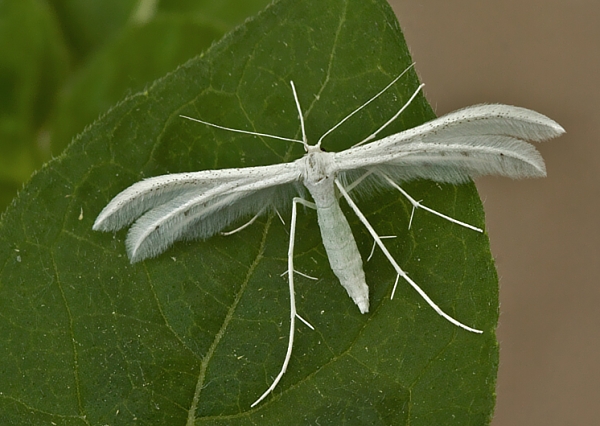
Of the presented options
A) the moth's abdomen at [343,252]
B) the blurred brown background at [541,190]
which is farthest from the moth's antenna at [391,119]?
the blurred brown background at [541,190]

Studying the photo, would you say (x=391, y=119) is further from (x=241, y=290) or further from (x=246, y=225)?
(x=241, y=290)

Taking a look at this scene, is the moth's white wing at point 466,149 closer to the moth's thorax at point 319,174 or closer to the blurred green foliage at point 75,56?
the moth's thorax at point 319,174

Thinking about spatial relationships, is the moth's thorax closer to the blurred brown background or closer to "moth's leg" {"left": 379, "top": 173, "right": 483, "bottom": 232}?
"moth's leg" {"left": 379, "top": 173, "right": 483, "bottom": 232}

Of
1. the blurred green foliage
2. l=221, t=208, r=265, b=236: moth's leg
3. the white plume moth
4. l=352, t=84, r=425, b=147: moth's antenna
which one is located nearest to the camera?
l=352, t=84, r=425, b=147: moth's antenna

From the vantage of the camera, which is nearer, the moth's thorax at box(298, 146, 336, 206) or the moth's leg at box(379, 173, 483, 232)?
the moth's leg at box(379, 173, 483, 232)

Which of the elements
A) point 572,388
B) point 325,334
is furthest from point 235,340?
point 572,388

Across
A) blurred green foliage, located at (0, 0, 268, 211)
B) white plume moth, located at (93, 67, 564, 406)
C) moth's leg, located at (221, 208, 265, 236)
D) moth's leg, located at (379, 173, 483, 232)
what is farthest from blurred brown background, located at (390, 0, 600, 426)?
moth's leg, located at (221, 208, 265, 236)

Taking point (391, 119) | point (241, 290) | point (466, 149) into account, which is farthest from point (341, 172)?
point (241, 290)
